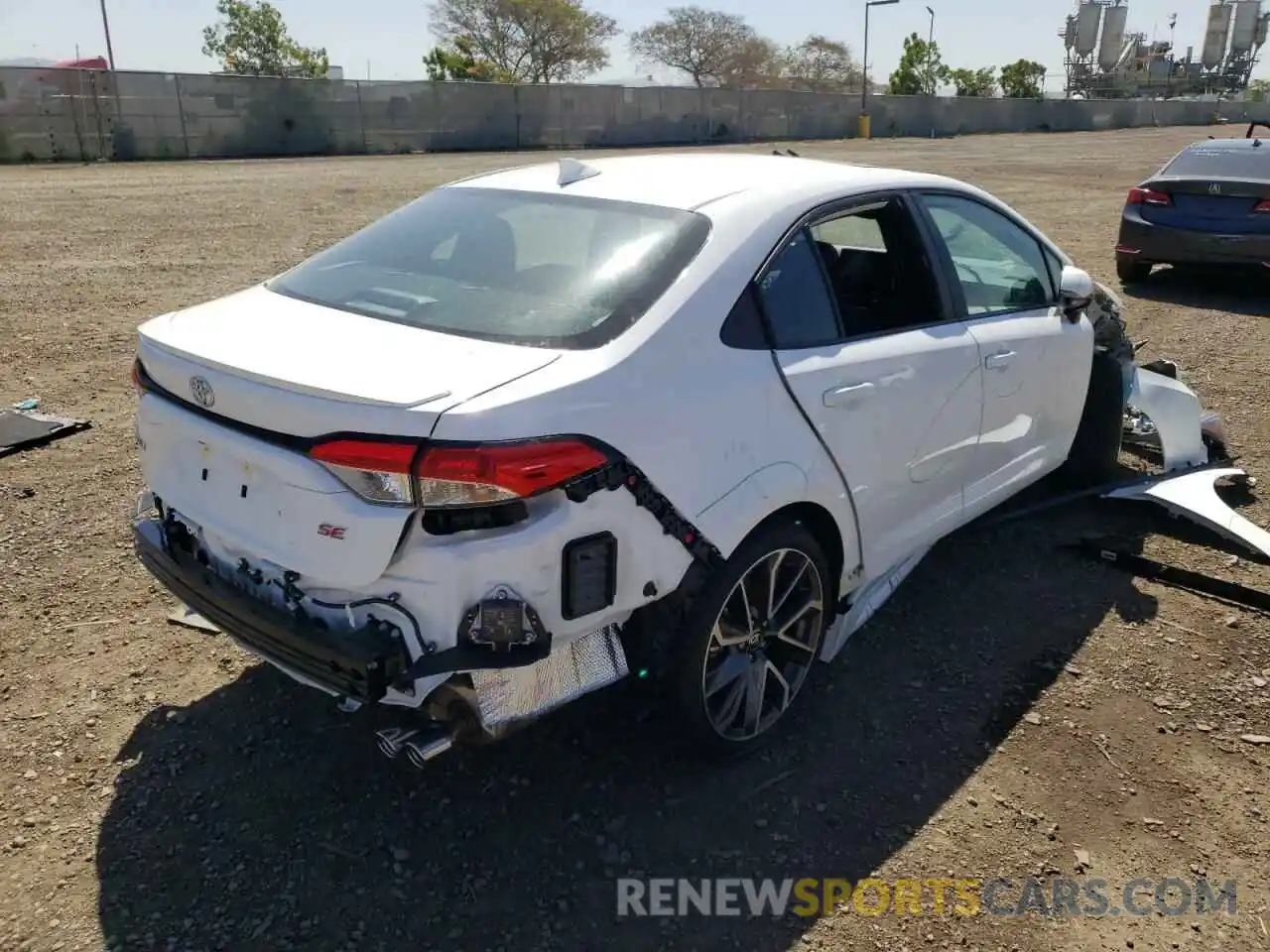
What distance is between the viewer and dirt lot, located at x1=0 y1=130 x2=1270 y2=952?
2.61 metres

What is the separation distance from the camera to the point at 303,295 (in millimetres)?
3156

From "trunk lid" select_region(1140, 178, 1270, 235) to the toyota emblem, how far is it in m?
10.1

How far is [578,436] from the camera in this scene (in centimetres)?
242

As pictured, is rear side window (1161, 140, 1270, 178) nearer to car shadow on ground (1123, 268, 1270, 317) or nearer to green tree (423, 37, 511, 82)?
car shadow on ground (1123, 268, 1270, 317)

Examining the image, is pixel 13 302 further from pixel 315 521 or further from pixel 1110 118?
pixel 1110 118

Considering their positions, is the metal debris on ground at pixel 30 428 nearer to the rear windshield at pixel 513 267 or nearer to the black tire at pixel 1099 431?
the rear windshield at pixel 513 267

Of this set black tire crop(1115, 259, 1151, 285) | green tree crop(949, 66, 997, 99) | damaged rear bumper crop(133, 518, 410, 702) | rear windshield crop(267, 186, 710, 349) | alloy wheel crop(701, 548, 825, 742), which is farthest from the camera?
green tree crop(949, 66, 997, 99)

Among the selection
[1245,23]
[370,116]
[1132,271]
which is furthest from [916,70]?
[1132,271]

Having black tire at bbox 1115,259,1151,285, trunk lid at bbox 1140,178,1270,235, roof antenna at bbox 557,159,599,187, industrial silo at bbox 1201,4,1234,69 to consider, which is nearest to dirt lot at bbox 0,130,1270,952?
roof antenna at bbox 557,159,599,187

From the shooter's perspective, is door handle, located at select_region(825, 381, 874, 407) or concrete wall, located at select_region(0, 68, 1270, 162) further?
concrete wall, located at select_region(0, 68, 1270, 162)

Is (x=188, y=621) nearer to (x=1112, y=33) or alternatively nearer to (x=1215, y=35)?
(x=1112, y=33)

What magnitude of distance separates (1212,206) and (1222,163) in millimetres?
773

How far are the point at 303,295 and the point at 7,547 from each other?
7.55 feet
